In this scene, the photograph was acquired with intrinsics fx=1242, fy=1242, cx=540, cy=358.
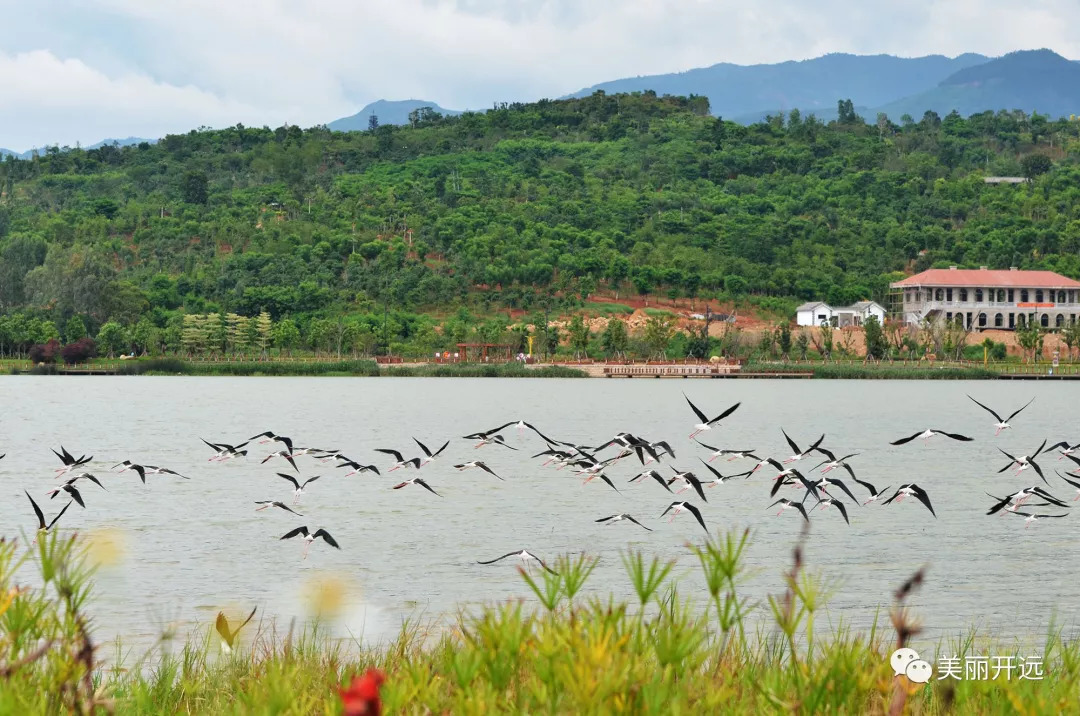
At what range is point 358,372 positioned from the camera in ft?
304

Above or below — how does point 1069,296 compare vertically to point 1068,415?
above

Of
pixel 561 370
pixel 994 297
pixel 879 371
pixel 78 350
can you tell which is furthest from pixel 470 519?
pixel 994 297

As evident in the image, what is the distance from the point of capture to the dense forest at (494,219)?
106 metres

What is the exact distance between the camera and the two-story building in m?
113

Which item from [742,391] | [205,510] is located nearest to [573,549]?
[205,510]

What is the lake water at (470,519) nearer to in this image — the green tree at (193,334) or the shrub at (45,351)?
the green tree at (193,334)

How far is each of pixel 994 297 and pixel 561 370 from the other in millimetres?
46695

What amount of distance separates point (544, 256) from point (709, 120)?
252 ft

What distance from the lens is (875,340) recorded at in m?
94.6

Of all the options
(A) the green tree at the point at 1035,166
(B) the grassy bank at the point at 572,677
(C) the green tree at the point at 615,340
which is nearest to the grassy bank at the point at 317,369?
(C) the green tree at the point at 615,340

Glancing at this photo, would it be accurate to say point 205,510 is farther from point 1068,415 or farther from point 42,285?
→ point 42,285

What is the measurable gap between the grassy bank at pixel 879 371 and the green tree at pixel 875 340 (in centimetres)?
179

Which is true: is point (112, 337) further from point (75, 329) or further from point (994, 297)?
point (994, 297)

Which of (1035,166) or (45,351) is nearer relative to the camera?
(45,351)
